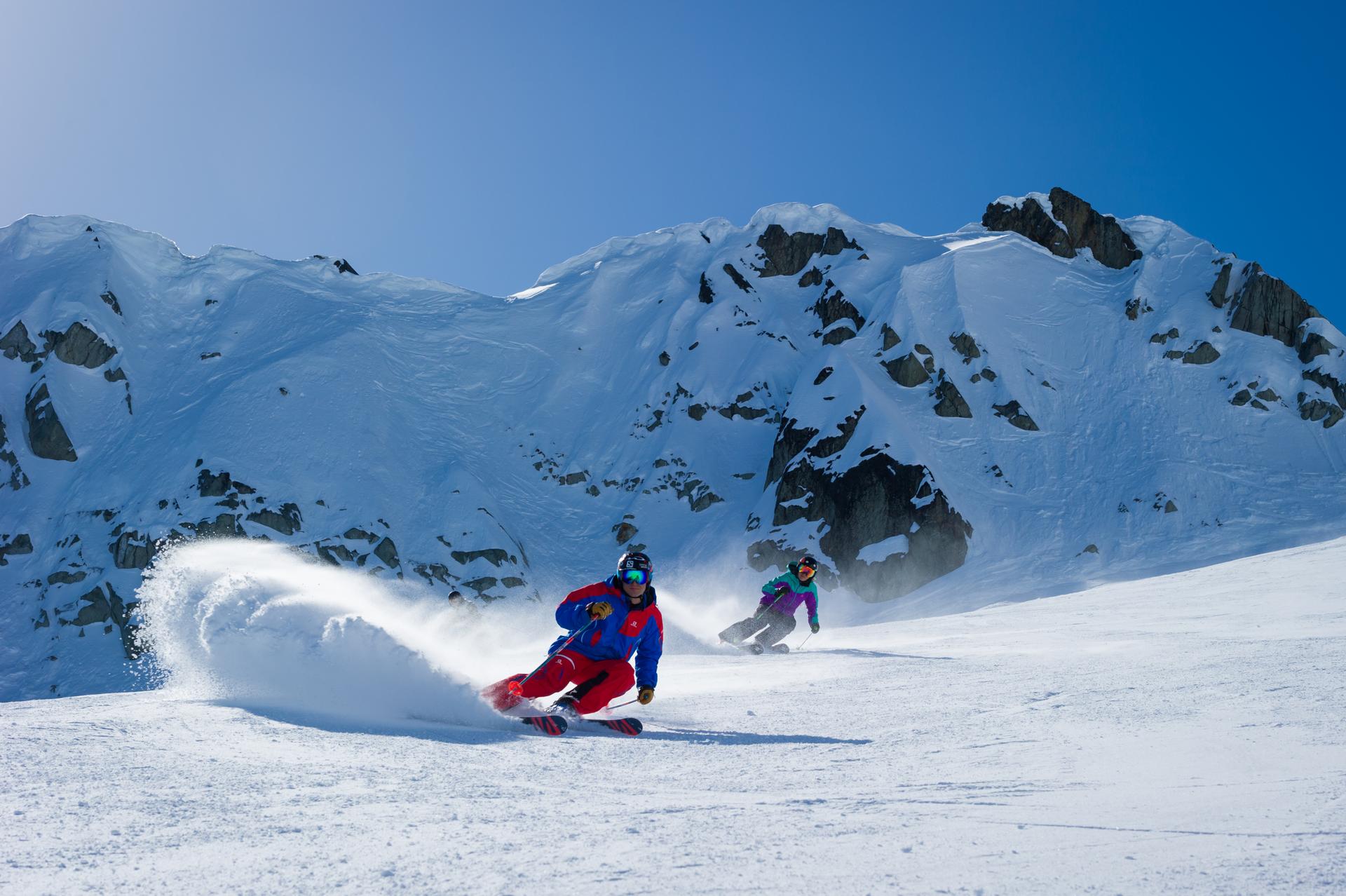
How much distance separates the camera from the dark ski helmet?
7812mm

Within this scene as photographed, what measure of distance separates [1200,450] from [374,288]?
5560 centimetres

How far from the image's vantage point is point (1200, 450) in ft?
138

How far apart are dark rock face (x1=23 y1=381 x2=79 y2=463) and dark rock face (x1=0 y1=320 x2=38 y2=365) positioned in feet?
14.1

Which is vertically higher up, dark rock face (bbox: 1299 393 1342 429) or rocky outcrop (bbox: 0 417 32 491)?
rocky outcrop (bbox: 0 417 32 491)

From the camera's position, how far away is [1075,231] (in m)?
60.5

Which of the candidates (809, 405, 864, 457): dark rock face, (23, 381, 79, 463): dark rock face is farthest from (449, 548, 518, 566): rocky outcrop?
(23, 381, 79, 463): dark rock face

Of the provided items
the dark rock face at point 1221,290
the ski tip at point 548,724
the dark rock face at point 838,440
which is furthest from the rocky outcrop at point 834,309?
the ski tip at point 548,724

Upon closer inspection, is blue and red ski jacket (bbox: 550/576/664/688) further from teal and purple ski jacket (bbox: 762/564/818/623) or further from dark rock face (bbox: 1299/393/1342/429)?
dark rock face (bbox: 1299/393/1342/429)

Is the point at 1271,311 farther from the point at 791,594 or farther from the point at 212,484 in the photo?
the point at 212,484

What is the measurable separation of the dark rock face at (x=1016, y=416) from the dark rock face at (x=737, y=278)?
21.4 m

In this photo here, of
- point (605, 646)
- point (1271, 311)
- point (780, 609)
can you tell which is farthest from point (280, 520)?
point (1271, 311)

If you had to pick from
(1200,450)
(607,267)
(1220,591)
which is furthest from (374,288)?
(1220,591)

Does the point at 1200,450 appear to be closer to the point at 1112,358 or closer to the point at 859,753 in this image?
the point at 1112,358

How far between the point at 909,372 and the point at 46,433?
47824 millimetres
